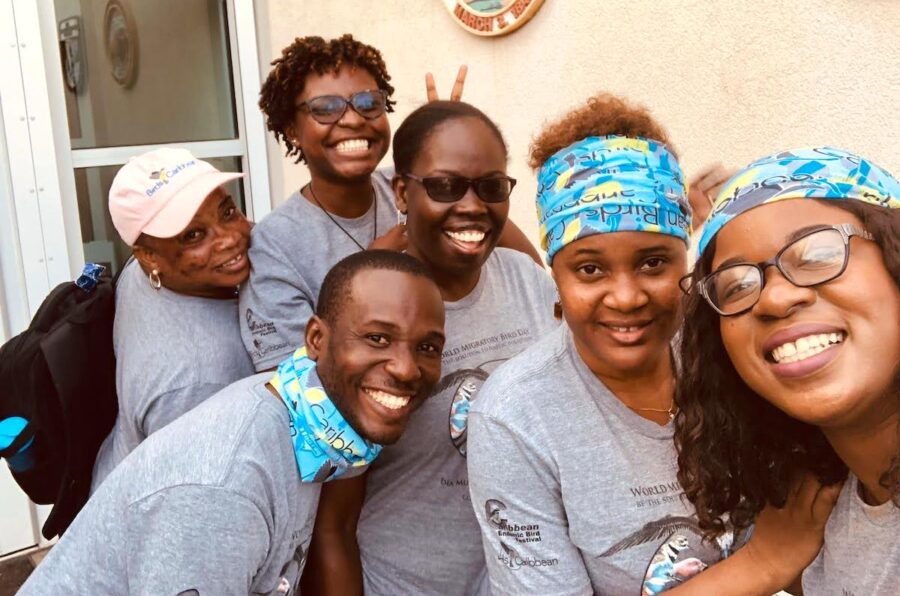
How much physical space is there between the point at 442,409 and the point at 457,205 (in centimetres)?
51

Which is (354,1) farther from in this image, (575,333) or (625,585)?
(625,585)

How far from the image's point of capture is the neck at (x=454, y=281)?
2.13 m

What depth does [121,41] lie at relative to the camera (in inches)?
191

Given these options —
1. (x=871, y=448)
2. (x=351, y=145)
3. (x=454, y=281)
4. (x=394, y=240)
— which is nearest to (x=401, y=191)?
(x=394, y=240)

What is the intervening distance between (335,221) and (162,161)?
21.6 inches

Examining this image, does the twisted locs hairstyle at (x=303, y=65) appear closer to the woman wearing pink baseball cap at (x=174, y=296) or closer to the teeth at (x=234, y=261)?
the woman wearing pink baseball cap at (x=174, y=296)

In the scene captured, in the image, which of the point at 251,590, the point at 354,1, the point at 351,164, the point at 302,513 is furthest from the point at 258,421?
the point at 354,1

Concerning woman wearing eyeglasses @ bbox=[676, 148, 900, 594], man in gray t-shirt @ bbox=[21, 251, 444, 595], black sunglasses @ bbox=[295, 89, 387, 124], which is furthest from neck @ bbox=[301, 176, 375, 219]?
woman wearing eyeglasses @ bbox=[676, 148, 900, 594]

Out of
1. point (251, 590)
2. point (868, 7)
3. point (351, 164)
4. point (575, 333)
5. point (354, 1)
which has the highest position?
point (354, 1)

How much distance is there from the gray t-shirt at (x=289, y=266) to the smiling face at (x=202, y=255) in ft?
0.16

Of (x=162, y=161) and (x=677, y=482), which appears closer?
(x=677, y=482)

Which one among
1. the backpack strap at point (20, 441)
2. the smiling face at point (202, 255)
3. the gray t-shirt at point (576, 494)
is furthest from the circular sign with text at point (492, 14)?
the backpack strap at point (20, 441)

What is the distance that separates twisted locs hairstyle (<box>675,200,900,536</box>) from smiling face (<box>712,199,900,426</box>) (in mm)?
188

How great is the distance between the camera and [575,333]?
1.71 meters
